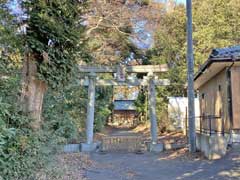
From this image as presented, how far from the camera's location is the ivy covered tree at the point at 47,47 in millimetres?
4656

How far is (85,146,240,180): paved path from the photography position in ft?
24.1

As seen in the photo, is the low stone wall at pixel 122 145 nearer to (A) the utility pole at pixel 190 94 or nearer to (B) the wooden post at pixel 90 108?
(B) the wooden post at pixel 90 108

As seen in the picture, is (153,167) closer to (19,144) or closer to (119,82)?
(19,144)

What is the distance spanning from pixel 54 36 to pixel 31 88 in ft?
2.98

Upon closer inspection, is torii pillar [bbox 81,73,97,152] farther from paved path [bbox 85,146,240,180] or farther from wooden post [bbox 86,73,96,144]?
paved path [bbox 85,146,240,180]

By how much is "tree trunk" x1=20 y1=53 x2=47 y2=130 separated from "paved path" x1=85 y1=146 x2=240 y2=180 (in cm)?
296

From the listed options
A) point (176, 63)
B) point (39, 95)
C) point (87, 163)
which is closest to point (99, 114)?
point (176, 63)

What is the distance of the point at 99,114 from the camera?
19.8m

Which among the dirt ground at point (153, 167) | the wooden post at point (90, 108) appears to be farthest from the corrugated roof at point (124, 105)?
the dirt ground at point (153, 167)

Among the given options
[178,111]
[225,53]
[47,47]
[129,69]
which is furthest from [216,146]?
[178,111]

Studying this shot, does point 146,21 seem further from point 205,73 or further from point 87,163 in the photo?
point 87,163

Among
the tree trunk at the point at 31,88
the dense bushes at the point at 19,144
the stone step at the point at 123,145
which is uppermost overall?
the tree trunk at the point at 31,88

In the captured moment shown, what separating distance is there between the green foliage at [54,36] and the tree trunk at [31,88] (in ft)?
0.38

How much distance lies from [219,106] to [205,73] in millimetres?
1497
